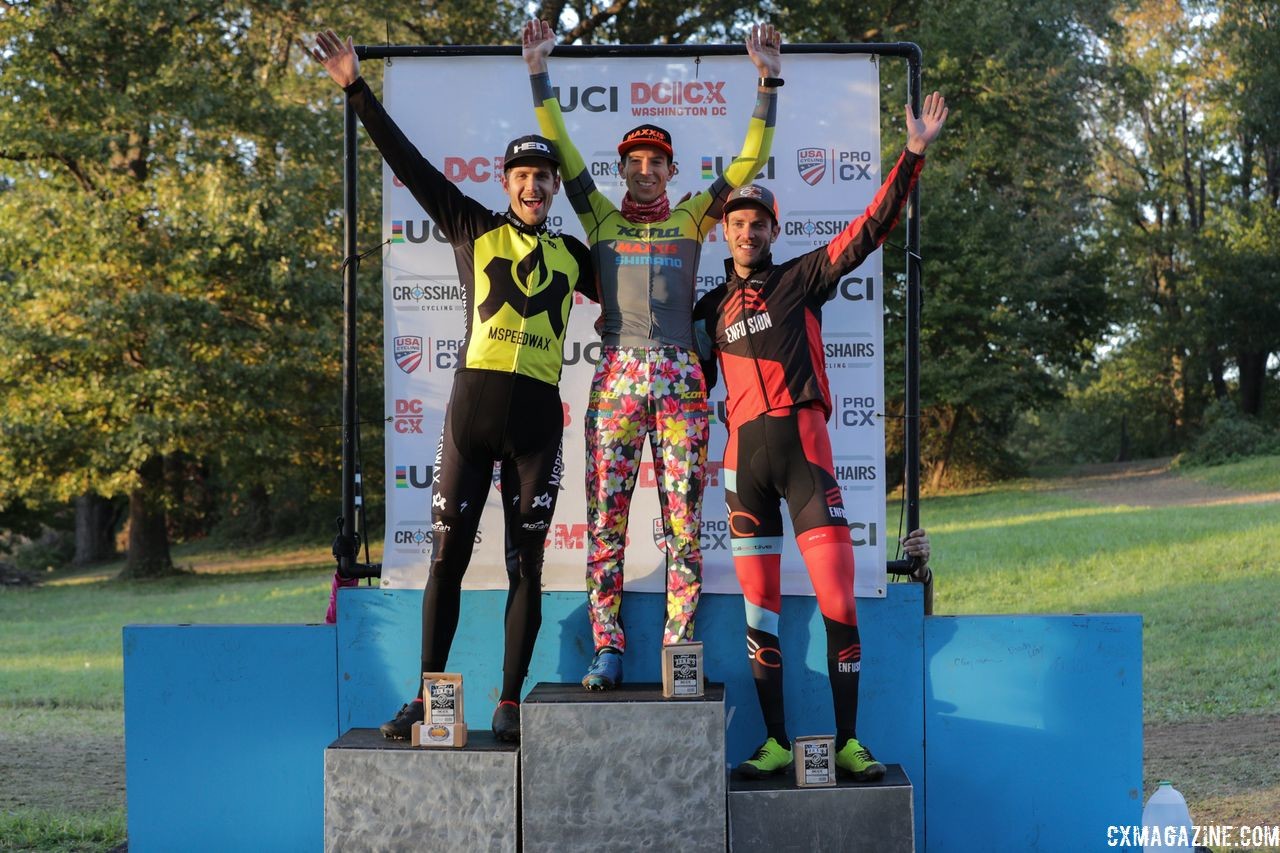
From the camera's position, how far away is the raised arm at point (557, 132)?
416cm

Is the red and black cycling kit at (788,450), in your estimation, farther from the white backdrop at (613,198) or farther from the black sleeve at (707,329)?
the white backdrop at (613,198)

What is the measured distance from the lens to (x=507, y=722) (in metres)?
3.91

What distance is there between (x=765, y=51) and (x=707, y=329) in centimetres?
100

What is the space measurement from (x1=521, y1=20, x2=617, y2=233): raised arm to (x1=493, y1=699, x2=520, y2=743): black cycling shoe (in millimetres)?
1662

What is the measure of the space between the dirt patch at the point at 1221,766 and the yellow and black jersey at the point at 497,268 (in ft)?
10.5

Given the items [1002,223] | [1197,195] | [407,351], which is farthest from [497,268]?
[1197,195]

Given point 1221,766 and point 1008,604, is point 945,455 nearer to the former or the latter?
point 1008,604

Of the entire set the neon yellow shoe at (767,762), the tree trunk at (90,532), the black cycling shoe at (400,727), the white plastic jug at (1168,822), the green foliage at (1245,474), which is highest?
the green foliage at (1245,474)

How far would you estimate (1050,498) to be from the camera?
1908 cm

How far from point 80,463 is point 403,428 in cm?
1379

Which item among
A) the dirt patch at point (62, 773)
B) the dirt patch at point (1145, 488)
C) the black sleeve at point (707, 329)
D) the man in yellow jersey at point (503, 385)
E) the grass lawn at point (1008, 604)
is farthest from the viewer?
the dirt patch at point (1145, 488)

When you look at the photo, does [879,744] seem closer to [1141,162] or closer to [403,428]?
[403,428]

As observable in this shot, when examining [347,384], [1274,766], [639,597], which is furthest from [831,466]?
[1274,766]

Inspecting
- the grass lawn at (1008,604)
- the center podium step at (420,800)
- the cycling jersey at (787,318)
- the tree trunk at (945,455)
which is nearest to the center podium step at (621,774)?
the center podium step at (420,800)
